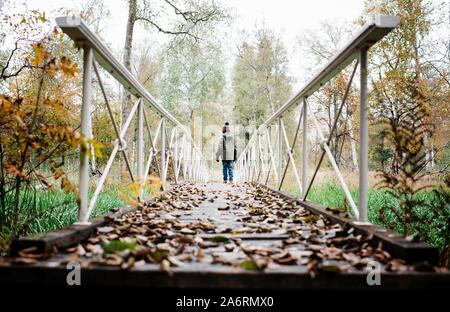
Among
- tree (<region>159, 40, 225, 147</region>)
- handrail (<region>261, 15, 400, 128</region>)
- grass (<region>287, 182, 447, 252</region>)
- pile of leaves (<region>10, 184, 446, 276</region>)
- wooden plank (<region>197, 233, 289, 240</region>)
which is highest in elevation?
tree (<region>159, 40, 225, 147</region>)

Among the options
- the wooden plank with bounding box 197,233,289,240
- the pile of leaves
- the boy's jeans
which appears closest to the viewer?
the pile of leaves

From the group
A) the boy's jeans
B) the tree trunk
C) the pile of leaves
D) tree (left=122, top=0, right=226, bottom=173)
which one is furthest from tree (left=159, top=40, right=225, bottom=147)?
the pile of leaves

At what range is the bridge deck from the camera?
1.31 m

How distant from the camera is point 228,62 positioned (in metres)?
26.0

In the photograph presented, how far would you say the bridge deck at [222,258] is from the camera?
Answer: 1306 mm

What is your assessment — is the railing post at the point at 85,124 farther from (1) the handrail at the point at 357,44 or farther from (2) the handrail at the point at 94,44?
(1) the handrail at the point at 357,44

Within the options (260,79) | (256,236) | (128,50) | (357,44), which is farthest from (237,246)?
(260,79)

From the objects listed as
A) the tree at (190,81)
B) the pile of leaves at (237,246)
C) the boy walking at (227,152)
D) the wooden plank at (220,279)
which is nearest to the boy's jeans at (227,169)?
the boy walking at (227,152)

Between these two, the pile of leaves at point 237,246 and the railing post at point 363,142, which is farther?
the railing post at point 363,142

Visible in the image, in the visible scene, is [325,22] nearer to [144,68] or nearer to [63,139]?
[144,68]

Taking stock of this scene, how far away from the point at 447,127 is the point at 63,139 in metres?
8.77

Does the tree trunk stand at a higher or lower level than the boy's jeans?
higher

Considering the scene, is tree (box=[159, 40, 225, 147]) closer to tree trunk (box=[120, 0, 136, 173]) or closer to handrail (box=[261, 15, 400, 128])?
tree trunk (box=[120, 0, 136, 173])

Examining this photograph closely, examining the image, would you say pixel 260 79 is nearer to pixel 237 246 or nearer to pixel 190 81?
pixel 190 81
